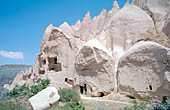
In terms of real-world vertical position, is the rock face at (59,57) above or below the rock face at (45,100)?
above

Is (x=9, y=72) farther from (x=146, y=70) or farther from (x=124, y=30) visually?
(x=146, y=70)

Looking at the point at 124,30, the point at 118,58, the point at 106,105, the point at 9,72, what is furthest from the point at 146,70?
the point at 9,72

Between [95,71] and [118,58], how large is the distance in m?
2.91

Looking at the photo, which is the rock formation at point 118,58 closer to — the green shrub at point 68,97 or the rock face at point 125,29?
the rock face at point 125,29

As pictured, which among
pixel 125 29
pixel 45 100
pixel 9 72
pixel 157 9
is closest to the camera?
pixel 45 100

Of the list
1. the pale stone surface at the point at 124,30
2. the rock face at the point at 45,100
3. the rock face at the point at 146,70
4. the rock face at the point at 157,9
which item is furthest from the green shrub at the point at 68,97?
the rock face at the point at 157,9

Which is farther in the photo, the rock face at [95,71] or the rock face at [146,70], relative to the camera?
the rock face at [95,71]

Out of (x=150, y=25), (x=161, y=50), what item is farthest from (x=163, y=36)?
(x=161, y=50)

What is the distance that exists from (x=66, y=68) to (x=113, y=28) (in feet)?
19.4

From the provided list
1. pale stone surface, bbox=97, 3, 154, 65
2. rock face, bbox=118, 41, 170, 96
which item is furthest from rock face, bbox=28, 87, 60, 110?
pale stone surface, bbox=97, 3, 154, 65

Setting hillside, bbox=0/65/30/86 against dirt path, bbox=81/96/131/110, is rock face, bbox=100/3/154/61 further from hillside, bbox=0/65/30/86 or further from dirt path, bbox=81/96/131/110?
hillside, bbox=0/65/30/86

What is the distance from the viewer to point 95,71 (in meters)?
11.5

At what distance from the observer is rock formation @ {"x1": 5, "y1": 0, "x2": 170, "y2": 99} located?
8.94 meters

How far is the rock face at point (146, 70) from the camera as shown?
8.23 metres
